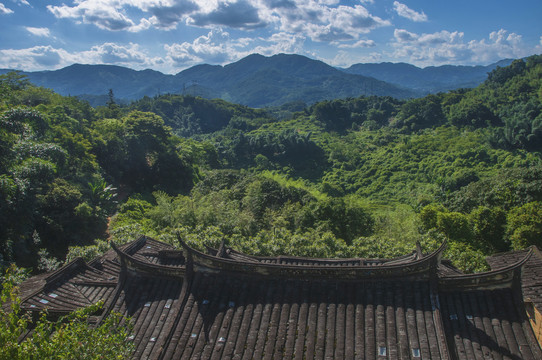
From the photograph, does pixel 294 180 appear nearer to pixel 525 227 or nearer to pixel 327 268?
pixel 525 227

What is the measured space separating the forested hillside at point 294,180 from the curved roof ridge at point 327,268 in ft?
37.0

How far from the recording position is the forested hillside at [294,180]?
26.8 meters

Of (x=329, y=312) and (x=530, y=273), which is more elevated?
(x=329, y=312)

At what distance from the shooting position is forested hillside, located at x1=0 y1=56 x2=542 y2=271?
88.0 feet

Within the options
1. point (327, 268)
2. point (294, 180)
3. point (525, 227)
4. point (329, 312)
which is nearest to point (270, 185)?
point (525, 227)

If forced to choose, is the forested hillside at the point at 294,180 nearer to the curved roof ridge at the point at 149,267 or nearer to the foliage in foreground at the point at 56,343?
the curved roof ridge at the point at 149,267

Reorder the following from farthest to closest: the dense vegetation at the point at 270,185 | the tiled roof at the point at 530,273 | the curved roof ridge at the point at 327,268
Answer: the dense vegetation at the point at 270,185 → the tiled roof at the point at 530,273 → the curved roof ridge at the point at 327,268

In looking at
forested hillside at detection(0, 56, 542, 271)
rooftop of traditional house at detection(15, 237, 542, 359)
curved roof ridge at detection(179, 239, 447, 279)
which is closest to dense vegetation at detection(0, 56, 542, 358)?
forested hillside at detection(0, 56, 542, 271)

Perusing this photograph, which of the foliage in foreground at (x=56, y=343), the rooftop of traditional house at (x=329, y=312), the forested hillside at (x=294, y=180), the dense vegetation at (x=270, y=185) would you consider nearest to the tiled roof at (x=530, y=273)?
the rooftop of traditional house at (x=329, y=312)

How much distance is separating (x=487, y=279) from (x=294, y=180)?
201 ft

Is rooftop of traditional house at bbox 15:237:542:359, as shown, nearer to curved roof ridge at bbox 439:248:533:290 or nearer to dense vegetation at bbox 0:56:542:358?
curved roof ridge at bbox 439:248:533:290

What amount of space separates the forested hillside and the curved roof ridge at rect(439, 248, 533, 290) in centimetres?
1160

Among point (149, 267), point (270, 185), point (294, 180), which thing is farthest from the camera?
point (294, 180)

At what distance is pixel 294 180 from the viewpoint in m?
71.8
